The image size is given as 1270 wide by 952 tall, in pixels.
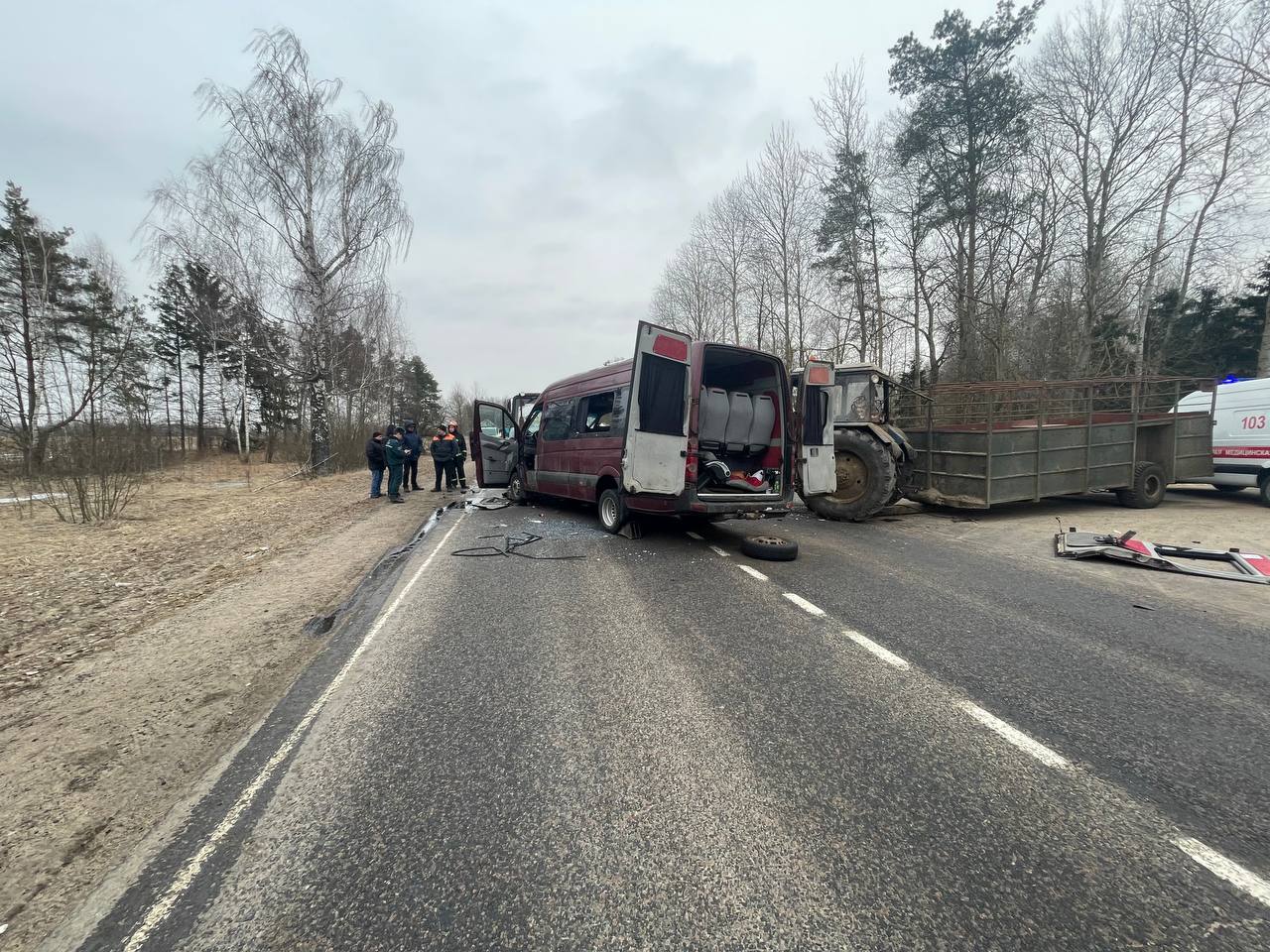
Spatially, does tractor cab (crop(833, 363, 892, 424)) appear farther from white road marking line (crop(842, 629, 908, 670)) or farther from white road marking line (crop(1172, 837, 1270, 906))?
white road marking line (crop(1172, 837, 1270, 906))

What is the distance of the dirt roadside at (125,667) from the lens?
2.06 metres

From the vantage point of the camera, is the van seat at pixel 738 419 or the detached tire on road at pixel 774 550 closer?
the detached tire on road at pixel 774 550

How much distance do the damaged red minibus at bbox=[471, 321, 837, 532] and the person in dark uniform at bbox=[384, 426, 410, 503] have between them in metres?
4.18

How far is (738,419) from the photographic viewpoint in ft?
25.0

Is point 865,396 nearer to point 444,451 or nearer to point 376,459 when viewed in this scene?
point 444,451

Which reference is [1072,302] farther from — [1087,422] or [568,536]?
[568,536]

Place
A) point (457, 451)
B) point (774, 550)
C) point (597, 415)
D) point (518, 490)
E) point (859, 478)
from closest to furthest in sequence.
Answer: point (774, 550)
point (597, 415)
point (859, 478)
point (518, 490)
point (457, 451)

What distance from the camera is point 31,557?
688 cm

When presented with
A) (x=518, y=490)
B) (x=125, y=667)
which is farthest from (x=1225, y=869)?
(x=518, y=490)

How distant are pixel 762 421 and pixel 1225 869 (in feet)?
21.0

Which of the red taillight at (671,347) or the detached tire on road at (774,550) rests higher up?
the red taillight at (671,347)

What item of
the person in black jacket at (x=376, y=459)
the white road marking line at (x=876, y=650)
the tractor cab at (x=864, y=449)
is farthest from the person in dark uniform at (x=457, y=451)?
the white road marking line at (x=876, y=650)

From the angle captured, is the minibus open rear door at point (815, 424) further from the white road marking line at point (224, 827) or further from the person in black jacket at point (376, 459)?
the person in black jacket at point (376, 459)

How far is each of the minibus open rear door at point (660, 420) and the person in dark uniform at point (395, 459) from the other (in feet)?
25.4
